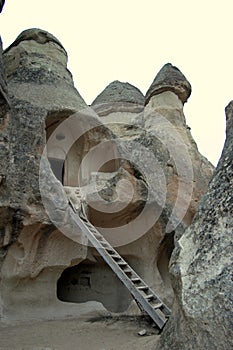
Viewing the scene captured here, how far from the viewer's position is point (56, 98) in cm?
640

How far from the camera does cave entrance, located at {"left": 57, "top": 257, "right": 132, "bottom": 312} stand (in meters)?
6.88

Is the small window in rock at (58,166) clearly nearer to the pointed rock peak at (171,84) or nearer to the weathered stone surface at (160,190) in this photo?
the weathered stone surface at (160,190)

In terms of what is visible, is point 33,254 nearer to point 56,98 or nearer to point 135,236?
point 135,236

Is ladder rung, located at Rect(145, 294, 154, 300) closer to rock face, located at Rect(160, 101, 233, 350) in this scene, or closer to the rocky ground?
the rocky ground

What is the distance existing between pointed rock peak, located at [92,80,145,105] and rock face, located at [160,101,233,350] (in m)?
8.62

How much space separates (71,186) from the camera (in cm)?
671

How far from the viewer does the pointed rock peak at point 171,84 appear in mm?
8562

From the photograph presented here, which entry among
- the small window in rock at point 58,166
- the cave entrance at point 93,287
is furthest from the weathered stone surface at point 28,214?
the cave entrance at point 93,287

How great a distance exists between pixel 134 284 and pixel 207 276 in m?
2.15

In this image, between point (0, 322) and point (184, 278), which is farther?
point (0, 322)

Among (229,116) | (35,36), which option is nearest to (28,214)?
(229,116)

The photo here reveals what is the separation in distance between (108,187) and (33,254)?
1630 mm

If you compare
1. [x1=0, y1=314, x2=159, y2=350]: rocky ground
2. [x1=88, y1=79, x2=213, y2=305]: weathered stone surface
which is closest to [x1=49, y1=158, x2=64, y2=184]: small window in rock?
[x1=88, y1=79, x2=213, y2=305]: weathered stone surface

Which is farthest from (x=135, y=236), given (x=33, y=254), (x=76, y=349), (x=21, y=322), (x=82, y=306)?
(x=76, y=349)
